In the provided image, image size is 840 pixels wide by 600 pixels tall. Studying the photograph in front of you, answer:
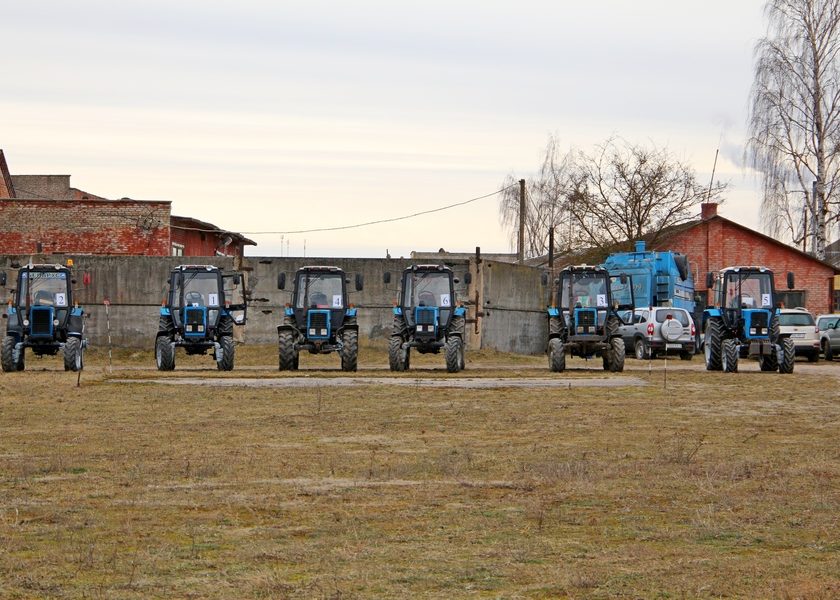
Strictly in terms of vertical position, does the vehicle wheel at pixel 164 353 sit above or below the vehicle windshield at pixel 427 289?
below

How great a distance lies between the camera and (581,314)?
3139cm

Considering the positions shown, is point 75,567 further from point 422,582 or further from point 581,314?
point 581,314

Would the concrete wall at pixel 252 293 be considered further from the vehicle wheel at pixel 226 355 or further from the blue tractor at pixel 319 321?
the vehicle wheel at pixel 226 355

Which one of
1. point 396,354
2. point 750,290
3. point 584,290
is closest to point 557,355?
point 584,290

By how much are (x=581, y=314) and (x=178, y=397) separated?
12407 mm

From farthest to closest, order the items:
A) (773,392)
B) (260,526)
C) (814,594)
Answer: (773,392) < (260,526) < (814,594)

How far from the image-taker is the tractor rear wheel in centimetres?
3009

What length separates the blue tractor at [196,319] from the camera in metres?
31.3

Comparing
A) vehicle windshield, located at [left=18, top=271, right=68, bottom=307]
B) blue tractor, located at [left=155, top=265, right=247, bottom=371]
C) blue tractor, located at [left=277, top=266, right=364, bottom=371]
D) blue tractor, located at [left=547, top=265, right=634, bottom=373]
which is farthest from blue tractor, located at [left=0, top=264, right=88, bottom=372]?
blue tractor, located at [left=547, top=265, right=634, bottom=373]

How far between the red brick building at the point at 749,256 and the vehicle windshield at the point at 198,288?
27.7 m

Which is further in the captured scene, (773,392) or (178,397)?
(773,392)

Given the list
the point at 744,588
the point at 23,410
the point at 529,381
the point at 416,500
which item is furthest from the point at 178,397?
the point at 744,588

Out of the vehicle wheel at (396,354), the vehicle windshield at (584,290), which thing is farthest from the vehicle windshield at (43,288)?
the vehicle windshield at (584,290)

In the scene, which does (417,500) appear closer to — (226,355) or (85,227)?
(226,355)
